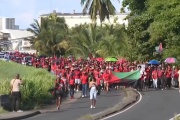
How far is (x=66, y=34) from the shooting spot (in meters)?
79.0

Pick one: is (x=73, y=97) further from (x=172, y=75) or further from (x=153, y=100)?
(x=172, y=75)

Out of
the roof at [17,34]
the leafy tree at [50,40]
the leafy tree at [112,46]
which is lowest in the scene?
the leafy tree at [112,46]

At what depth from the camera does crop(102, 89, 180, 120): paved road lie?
75.4 feet

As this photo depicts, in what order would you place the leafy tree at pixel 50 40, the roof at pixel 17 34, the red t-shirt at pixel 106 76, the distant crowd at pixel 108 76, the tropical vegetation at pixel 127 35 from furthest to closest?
the roof at pixel 17 34
the leafy tree at pixel 50 40
the tropical vegetation at pixel 127 35
the red t-shirt at pixel 106 76
the distant crowd at pixel 108 76

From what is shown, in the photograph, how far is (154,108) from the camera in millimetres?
26375

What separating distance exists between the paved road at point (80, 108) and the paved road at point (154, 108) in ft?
5.14

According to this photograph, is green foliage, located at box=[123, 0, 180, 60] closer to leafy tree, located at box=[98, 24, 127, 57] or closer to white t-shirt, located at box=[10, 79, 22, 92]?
leafy tree, located at box=[98, 24, 127, 57]

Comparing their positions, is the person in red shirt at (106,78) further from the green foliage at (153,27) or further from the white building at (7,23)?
the white building at (7,23)

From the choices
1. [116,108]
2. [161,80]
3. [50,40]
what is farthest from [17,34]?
[116,108]

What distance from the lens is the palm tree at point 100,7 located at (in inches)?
2827

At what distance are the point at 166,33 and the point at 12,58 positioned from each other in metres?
23.4

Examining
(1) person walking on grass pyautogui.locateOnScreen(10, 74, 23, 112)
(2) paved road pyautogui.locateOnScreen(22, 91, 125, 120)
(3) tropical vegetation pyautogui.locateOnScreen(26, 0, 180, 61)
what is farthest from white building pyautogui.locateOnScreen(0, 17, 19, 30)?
(1) person walking on grass pyautogui.locateOnScreen(10, 74, 23, 112)

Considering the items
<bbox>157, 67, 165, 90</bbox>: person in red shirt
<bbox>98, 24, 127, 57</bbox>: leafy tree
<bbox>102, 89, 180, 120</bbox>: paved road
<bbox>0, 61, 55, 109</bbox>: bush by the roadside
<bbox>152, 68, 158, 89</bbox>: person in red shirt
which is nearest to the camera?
<bbox>102, 89, 180, 120</bbox>: paved road

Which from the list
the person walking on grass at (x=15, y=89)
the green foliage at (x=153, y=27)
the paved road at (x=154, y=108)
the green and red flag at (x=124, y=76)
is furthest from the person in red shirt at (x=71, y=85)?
the green foliage at (x=153, y=27)
